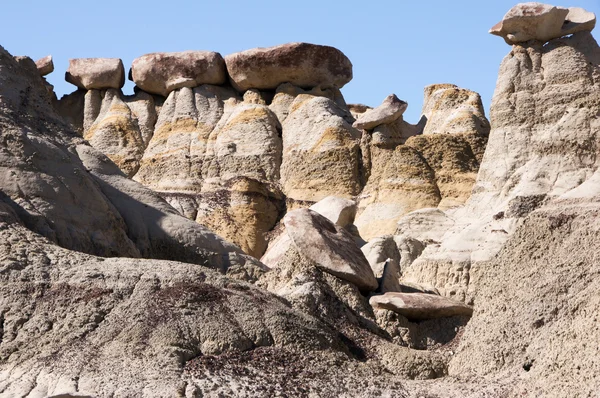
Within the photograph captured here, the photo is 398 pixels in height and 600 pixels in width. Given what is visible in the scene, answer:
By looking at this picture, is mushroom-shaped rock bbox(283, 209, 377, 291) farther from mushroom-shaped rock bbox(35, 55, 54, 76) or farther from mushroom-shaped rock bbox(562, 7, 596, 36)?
mushroom-shaped rock bbox(35, 55, 54, 76)

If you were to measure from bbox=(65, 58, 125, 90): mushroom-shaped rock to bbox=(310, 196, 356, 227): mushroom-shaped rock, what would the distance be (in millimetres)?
12508

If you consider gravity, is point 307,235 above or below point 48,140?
below

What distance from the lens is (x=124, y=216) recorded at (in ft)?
51.6

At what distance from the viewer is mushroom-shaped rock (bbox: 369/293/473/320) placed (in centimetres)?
1343

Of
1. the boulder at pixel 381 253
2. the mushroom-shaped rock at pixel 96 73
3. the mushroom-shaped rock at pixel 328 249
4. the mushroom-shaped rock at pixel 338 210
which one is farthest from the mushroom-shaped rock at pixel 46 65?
the mushroom-shaped rock at pixel 328 249

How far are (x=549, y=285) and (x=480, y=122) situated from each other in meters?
18.4

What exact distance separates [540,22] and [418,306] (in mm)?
11841

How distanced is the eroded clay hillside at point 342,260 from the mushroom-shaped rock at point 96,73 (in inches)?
255

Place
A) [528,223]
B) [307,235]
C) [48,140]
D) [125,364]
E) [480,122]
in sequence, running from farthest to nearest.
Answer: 1. [480,122]
2. [48,140]
3. [307,235]
4. [528,223]
5. [125,364]

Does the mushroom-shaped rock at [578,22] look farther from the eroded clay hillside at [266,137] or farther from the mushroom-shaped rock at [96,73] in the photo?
the mushroom-shaped rock at [96,73]

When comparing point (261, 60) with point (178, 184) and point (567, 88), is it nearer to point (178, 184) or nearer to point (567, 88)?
point (178, 184)

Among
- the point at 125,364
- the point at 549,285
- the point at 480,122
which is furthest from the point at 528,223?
the point at 480,122

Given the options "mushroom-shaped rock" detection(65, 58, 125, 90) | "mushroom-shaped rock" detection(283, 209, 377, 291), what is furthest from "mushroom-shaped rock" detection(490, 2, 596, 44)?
"mushroom-shaped rock" detection(65, 58, 125, 90)

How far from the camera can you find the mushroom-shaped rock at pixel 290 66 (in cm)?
3284
